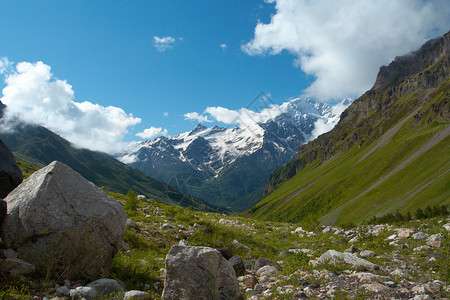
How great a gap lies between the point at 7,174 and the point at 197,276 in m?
9.09

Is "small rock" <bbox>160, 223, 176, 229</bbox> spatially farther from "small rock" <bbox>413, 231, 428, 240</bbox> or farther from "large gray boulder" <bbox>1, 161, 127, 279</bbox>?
"small rock" <bbox>413, 231, 428, 240</bbox>

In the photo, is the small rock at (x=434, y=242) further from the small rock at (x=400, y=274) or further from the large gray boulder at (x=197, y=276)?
the large gray boulder at (x=197, y=276)

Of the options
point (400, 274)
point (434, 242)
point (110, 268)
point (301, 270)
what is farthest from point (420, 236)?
point (110, 268)

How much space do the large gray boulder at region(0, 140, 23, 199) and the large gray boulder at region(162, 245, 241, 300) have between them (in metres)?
7.98

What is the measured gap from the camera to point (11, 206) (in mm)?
8031

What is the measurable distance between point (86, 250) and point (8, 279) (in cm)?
188

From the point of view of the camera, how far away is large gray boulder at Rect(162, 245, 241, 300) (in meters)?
7.21

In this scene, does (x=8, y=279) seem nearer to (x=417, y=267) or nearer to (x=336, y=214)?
(x=417, y=267)

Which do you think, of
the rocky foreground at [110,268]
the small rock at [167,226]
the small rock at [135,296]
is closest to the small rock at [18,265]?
the rocky foreground at [110,268]

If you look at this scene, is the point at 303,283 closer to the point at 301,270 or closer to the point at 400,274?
the point at 301,270

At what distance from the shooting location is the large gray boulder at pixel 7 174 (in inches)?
412

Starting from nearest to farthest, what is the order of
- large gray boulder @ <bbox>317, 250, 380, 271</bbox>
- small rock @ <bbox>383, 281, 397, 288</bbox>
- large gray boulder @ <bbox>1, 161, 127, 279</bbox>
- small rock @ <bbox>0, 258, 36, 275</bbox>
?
small rock @ <bbox>0, 258, 36, 275</bbox> < large gray boulder @ <bbox>1, 161, 127, 279</bbox> < small rock @ <bbox>383, 281, 397, 288</bbox> < large gray boulder @ <bbox>317, 250, 380, 271</bbox>

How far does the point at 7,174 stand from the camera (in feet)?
34.7

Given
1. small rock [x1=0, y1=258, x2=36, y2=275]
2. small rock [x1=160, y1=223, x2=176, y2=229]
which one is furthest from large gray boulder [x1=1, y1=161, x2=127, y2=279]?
small rock [x1=160, y1=223, x2=176, y2=229]
